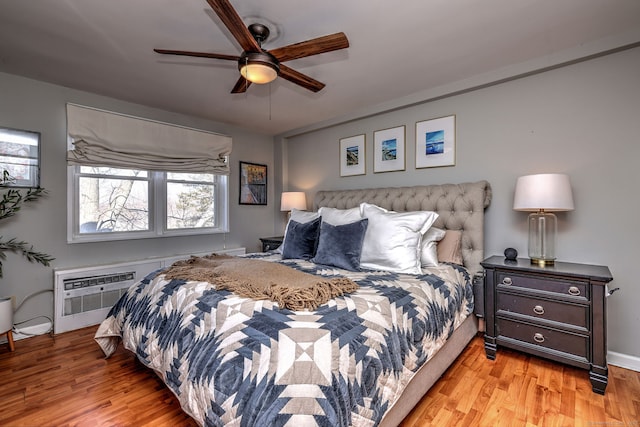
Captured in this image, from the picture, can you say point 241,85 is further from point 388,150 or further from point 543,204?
point 543,204

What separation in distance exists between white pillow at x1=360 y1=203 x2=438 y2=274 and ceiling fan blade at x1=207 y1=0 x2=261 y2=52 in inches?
59.2

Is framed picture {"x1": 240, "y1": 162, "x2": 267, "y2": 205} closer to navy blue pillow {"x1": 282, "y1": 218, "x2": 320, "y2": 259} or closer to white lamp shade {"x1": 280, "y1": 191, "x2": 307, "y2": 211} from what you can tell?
white lamp shade {"x1": 280, "y1": 191, "x2": 307, "y2": 211}

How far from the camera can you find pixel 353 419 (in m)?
1.05

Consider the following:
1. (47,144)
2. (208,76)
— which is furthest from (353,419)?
(47,144)

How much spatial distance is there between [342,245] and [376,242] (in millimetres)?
268

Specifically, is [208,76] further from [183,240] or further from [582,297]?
[582,297]

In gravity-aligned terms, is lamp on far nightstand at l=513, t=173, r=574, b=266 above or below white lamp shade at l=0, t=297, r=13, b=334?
above

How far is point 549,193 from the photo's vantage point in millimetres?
2047

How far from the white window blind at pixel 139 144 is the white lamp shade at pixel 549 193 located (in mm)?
3431

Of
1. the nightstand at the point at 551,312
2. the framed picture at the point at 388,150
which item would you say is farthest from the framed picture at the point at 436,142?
the nightstand at the point at 551,312

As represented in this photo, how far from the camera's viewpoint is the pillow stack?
218cm

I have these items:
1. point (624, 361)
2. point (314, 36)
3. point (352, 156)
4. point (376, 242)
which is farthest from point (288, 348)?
point (352, 156)

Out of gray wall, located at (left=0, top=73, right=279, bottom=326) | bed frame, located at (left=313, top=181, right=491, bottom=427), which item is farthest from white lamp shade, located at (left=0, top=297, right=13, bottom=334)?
bed frame, located at (left=313, top=181, right=491, bottom=427)

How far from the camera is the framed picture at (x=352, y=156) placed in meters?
3.59
